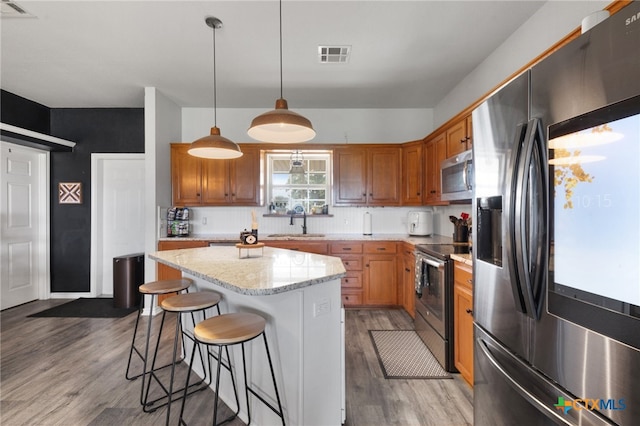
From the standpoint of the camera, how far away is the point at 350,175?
13.5 ft

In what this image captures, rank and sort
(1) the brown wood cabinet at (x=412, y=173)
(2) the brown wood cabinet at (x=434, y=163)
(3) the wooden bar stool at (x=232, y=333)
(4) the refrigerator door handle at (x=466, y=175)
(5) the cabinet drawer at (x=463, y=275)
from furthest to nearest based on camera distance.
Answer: (1) the brown wood cabinet at (x=412, y=173), (2) the brown wood cabinet at (x=434, y=163), (4) the refrigerator door handle at (x=466, y=175), (5) the cabinet drawer at (x=463, y=275), (3) the wooden bar stool at (x=232, y=333)

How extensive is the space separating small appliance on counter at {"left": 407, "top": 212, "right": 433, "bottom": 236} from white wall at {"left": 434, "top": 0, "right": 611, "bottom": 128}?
1430mm

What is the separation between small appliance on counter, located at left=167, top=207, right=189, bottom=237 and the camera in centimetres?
397

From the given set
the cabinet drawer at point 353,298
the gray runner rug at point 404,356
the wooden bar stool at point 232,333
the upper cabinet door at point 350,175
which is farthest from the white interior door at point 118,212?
the gray runner rug at point 404,356

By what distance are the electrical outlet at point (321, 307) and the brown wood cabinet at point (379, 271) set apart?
2.25 m

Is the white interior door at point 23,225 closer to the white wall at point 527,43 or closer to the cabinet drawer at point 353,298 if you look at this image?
the cabinet drawer at point 353,298

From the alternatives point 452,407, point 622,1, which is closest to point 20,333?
point 452,407

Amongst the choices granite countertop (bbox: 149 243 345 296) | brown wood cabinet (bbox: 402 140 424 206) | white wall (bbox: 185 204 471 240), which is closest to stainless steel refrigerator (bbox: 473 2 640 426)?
granite countertop (bbox: 149 243 345 296)

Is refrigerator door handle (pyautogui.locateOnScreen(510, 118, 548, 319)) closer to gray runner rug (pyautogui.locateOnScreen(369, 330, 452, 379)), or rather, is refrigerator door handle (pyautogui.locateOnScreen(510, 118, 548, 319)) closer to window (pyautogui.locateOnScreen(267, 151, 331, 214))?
gray runner rug (pyautogui.locateOnScreen(369, 330, 452, 379))

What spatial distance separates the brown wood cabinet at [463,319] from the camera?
6.62ft

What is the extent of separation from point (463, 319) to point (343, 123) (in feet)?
10.7

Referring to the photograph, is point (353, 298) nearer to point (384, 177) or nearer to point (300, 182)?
point (384, 177)

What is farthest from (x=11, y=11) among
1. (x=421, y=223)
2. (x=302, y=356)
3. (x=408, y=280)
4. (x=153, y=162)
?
(x=421, y=223)

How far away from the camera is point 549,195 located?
38.0 inches
